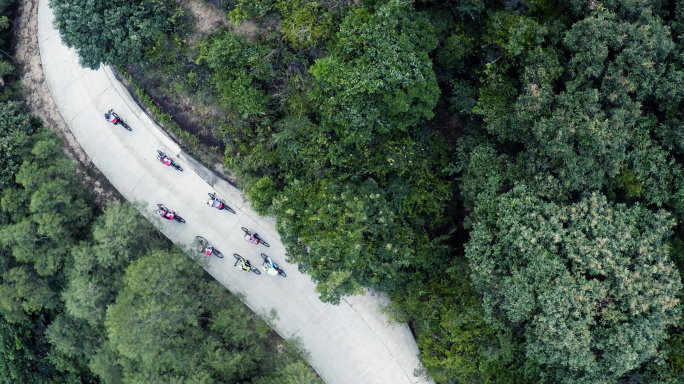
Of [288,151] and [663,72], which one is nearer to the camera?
[663,72]

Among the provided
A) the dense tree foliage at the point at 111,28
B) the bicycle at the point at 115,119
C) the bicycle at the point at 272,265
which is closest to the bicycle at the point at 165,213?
the bicycle at the point at 115,119

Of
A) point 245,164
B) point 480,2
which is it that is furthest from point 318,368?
point 480,2

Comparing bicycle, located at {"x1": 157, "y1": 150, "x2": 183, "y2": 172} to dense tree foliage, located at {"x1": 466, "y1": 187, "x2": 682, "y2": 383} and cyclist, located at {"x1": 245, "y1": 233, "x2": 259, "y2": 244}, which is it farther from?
dense tree foliage, located at {"x1": 466, "y1": 187, "x2": 682, "y2": 383}

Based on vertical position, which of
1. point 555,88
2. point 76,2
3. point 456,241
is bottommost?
point 456,241

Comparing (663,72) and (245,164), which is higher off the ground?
(663,72)

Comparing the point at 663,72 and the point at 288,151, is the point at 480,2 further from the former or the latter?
the point at 288,151

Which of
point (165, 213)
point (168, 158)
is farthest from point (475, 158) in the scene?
point (165, 213)
